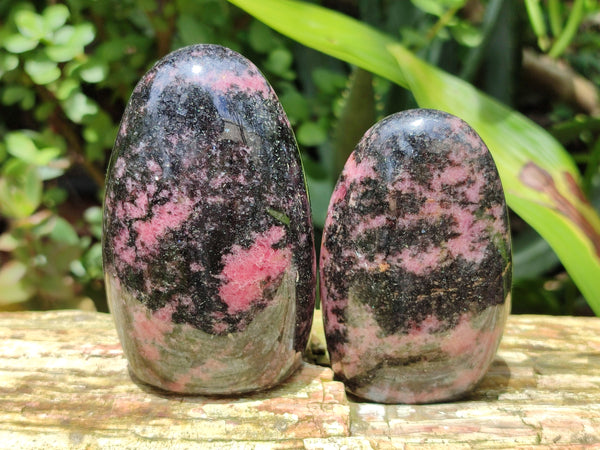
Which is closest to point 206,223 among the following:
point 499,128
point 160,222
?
point 160,222

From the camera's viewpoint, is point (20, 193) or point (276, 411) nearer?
point (276, 411)

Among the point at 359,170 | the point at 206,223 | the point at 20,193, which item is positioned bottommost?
the point at 20,193

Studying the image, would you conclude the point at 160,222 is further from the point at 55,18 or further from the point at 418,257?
the point at 55,18

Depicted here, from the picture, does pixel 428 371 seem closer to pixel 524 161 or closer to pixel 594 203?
pixel 524 161

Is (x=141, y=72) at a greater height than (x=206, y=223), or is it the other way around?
(x=206, y=223)

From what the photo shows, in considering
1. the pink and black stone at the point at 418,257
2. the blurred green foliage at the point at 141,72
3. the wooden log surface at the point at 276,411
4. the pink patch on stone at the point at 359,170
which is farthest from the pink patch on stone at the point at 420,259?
the blurred green foliage at the point at 141,72

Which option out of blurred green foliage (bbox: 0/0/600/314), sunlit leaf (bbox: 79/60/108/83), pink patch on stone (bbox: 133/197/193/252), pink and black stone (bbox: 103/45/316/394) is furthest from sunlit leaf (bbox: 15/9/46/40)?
pink patch on stone (bbox: 133/197/193/252)
